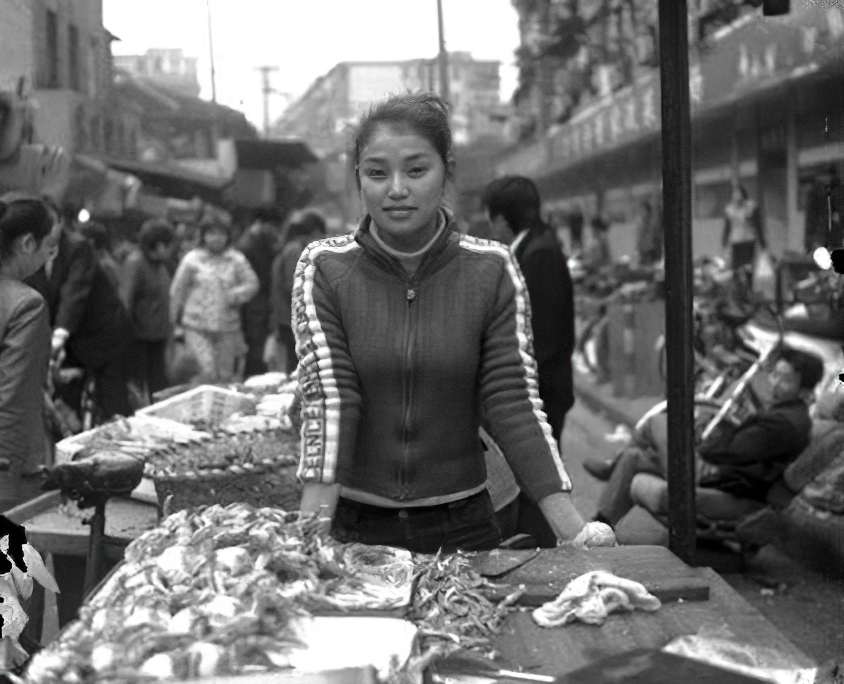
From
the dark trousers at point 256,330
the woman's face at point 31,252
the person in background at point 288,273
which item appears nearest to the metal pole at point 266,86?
the woman's face at point 31,252

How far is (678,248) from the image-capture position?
11.6 feet

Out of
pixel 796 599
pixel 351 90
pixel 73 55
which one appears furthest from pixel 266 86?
pixel 796 599

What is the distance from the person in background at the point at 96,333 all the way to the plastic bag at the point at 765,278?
528 cm

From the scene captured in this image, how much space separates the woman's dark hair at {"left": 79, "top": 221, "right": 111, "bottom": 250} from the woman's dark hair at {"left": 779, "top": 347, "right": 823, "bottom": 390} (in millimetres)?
4292

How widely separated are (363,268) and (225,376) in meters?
8.54

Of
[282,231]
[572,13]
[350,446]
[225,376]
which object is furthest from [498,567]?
[572,13]

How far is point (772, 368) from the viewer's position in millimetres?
7035

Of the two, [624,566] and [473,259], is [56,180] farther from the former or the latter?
[624,566]

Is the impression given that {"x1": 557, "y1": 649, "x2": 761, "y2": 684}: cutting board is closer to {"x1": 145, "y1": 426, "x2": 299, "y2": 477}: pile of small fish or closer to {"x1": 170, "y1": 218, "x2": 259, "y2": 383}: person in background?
{"x1": 145, "y1": 426, "x2": 299, "y2": 477}: pile of small fish

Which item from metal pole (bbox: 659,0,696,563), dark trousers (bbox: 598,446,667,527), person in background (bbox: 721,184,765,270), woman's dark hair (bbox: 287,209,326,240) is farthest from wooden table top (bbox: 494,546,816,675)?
person in background (bbox: 721,184,765,270)

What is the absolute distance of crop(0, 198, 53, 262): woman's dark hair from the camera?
12.1 feet

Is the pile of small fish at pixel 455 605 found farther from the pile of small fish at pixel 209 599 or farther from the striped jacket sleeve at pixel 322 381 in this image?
the striped jacket sleeve at pixel 322 381

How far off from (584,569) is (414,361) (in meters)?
0.65

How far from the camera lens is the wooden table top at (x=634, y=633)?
6.96ft
